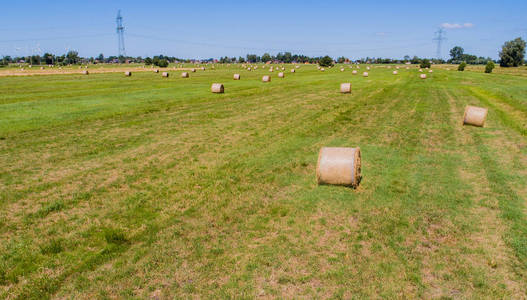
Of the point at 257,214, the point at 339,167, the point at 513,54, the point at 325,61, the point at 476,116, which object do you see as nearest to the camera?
the point at 257,214

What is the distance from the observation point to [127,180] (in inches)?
453

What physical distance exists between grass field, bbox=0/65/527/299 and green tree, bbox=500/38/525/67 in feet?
462

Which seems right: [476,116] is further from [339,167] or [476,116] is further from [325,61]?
[325,61]

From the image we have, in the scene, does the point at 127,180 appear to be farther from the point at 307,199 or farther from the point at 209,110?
the point at 209,110

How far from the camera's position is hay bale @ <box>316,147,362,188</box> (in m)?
10.4

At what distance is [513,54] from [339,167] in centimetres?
15595

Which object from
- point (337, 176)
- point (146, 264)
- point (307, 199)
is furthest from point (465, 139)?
point (146, 264)

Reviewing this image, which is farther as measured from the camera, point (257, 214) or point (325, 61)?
point (325, 61)

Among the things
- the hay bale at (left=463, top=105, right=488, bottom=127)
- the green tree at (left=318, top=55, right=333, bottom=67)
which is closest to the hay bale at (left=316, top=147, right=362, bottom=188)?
the hay bale at (left=463, top=105, right=488, bottom=127)

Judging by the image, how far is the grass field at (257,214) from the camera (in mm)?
6488

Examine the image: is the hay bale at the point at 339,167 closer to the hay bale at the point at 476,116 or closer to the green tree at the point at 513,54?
the hay bale at the point at 476,116

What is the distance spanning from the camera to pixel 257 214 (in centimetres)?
919

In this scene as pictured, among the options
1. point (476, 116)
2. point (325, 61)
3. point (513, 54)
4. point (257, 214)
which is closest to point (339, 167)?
point (257, 214)

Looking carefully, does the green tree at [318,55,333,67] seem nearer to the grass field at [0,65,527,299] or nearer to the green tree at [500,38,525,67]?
the green tree at [500,38,525,67]
